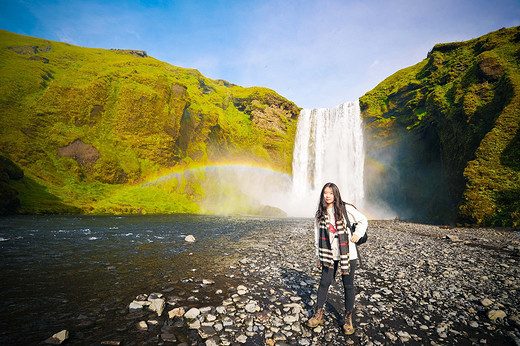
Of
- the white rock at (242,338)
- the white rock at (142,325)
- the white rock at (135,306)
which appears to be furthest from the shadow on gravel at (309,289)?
the white rock at (135,306)

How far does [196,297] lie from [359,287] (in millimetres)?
5009

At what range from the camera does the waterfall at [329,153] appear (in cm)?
5019

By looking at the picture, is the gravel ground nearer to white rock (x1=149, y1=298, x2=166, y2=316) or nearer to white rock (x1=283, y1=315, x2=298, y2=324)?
white rock (x1=283, y1=315, x2=298, y2=324)

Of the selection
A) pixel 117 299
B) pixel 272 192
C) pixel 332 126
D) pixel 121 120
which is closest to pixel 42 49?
pixel 121 120

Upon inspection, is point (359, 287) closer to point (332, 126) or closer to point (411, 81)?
point (411, 81)

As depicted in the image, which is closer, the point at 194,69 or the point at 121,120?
the point at 121,120

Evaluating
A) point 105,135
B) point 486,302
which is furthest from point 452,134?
point 105,135

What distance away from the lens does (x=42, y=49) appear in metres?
63.6

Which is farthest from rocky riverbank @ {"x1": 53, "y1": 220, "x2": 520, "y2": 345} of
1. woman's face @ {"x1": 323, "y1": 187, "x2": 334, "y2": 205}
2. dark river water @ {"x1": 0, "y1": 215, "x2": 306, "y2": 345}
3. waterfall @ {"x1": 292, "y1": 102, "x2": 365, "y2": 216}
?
waterfall @ {"x1": 292, "y1": 102, "x2": 365, "y2": 216}

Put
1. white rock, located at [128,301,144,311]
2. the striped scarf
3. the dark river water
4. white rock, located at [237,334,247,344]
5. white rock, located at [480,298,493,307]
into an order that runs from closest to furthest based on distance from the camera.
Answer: white rock, located at [237,334,247,344], the dark river water, the striped scarf, white rock, located at [128,301,144,311], white rock, located at [480,298,493,307]

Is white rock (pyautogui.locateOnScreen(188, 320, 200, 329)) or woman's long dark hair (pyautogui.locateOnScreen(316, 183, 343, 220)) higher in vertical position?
woman's long dark hair (pyautogui.locateOnScreen(316, 183, 343, 220))

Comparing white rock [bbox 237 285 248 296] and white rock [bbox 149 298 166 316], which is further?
white rock [bbox 237 285 248 296]

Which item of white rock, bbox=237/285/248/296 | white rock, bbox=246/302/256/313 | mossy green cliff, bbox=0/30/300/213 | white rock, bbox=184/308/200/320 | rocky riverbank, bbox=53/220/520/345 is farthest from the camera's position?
mossy green cliff, bbox=0/30/300/213

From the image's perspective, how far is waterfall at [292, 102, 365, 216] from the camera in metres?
50.2
